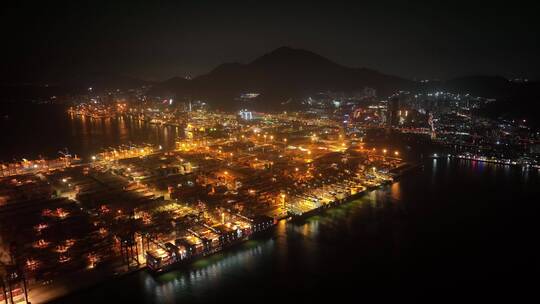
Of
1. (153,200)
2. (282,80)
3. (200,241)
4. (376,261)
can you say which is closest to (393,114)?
(376,261)

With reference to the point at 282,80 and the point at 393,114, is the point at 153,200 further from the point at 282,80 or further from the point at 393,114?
the point at 282,80

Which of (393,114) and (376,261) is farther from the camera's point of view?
(393,114)

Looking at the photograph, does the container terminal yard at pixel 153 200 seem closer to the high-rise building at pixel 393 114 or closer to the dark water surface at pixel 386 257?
the dark water surface at pixel 386 257

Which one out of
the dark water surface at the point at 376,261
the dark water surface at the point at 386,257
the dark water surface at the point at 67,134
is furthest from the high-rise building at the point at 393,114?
the dark water surface at the point at 376,261

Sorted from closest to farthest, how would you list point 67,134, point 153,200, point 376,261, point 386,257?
point 376,261
point 386,257
point 153,200
point 67,134

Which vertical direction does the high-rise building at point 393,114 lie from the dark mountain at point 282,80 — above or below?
below

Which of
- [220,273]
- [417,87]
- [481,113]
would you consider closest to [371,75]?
[417,87]
